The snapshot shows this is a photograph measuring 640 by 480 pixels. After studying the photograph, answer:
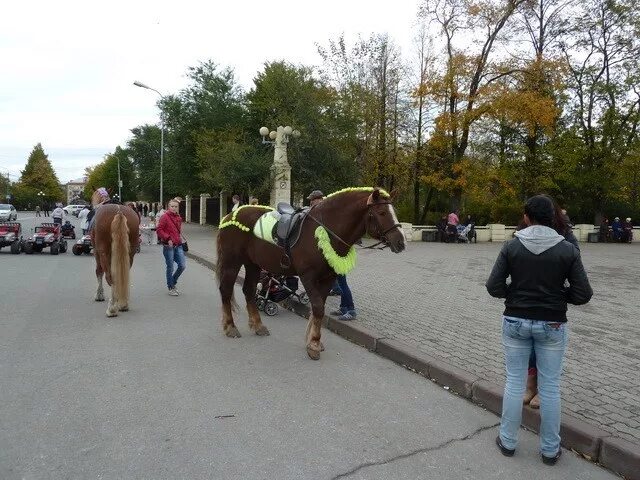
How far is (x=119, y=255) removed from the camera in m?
7.46

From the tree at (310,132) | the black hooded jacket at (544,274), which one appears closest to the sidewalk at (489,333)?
the black hooded jacket at (544,274)

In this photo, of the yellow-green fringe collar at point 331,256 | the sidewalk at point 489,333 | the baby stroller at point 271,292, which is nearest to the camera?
the sidewalk at point 489,333

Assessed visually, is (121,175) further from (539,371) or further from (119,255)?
(539,371)

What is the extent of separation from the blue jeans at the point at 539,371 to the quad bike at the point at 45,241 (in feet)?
53.3

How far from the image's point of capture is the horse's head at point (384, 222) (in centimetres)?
523

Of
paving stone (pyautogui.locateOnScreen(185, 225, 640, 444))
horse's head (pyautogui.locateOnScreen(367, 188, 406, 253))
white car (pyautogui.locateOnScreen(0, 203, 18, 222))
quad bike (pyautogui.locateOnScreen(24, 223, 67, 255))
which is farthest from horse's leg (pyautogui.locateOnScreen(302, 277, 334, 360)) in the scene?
white car (pyautogui.locateOnScreen(0, 203, 18, 222))

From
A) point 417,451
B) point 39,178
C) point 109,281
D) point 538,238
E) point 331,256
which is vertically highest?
point 39,178

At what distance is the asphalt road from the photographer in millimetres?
3256

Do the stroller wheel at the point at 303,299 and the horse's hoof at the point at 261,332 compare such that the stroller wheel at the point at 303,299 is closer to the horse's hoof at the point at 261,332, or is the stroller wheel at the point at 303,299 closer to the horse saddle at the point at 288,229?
the horse's hoof at the point at 261,332

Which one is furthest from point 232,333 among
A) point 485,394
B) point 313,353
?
point 485,394

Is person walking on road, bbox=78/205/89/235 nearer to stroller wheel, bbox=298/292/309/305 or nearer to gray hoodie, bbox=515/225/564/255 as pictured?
stroller wheel, bbox=298/292/309/305

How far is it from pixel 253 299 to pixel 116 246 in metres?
2.38

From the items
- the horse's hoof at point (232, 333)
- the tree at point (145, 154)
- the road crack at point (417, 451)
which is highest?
the tree at point (145, 154)

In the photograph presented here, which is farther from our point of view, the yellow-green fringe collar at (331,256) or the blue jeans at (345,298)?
the blue jeans at (345,298)
